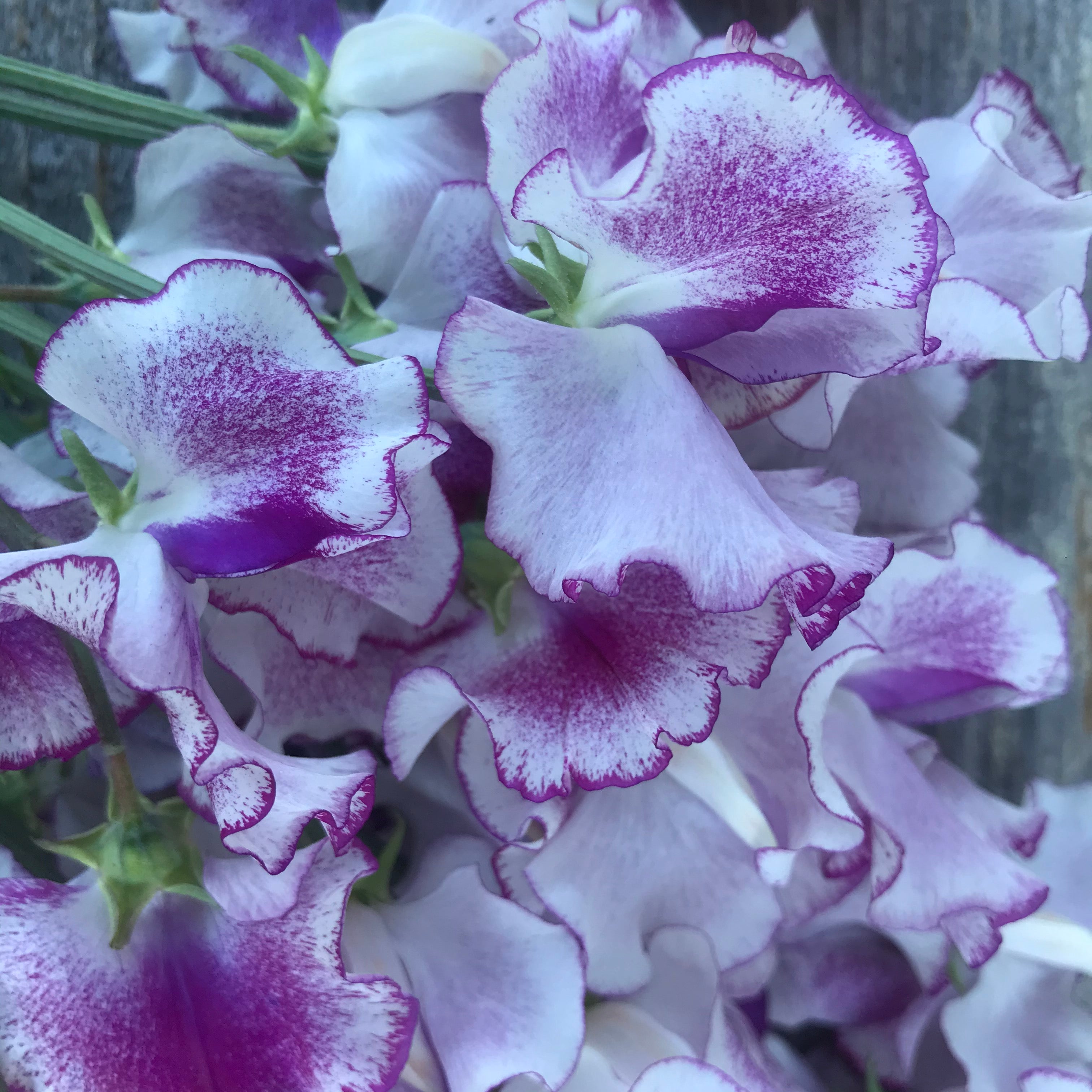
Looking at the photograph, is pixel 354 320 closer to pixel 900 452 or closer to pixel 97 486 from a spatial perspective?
pixel 97 486

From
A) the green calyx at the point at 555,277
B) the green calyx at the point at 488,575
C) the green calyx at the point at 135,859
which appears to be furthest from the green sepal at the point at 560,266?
the green calyx at the point at 135,859

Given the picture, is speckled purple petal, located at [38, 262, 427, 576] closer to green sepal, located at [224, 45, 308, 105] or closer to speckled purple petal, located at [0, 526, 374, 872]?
speckled purple petal, located at [0, 526, 374, 872]

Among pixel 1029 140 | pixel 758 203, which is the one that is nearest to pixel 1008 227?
pixel 1029 140

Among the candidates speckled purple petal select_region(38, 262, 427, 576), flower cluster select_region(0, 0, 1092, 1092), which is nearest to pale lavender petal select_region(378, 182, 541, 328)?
flower cluster select_region(0, 0, 1092, 1092)

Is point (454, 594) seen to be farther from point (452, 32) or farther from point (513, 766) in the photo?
point (452, 32)

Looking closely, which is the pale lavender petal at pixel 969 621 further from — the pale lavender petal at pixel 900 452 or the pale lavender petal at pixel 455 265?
the pale lavender petal at pixel 455 265

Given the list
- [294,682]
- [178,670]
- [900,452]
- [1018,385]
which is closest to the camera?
[178,670]

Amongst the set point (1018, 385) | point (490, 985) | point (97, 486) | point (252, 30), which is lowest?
point (490, 985)
